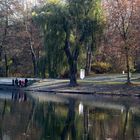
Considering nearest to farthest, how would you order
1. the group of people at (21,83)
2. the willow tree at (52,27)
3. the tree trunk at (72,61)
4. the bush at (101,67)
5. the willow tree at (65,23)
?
the willow tree at (65,23)
the willow tree at (52,27)
the tree trunk at (72,61)
the group of people at (21,83)
the bush at (101,67)

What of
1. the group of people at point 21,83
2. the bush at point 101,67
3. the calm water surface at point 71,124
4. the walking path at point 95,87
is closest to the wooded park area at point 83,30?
the walking path at point 95,87

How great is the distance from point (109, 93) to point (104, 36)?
7286 millimetres

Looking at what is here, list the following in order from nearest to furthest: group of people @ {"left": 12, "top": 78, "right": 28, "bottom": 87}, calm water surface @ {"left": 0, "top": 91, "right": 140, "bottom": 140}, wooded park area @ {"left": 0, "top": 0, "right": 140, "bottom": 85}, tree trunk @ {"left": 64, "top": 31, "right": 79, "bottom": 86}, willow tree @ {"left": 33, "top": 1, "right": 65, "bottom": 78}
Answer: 1. calm water surface @ {"left": 0, "top": 91, "right": 140, "bottom": 140}
2. wooded park area @ {"left": 0, "top": 0, "right": 140, "bottom": 85}
3. willow tree @ {"left": 33, "top": 1, "right": 65, "bottom": 78}
4. tree trunk @ {"left": 64, "top": 31, "right": 79, "bottom": 86}
5. group of people @ {"left": 12, "top": 78, "right": 28, "bottom": 87}

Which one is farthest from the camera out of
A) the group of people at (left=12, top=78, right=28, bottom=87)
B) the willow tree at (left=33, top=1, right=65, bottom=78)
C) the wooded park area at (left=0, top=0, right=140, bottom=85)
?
the group of people at (left=12, top=78, right=28, bottom=87)

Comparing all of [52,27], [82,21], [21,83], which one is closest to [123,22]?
[82,21]

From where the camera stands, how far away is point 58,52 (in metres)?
50.9

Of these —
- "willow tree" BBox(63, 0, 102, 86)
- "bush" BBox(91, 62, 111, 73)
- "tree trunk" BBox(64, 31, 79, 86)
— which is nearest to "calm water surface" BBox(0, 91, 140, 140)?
"willow tree" BBox(63, 0, 102, 86)

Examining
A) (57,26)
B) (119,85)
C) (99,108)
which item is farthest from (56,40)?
(99,108)

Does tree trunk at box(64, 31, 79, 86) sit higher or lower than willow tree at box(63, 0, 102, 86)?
lower

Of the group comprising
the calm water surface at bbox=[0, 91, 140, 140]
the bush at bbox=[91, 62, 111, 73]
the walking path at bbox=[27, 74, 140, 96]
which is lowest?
the calm water surface at bbox=[0, 91, 140, 140]

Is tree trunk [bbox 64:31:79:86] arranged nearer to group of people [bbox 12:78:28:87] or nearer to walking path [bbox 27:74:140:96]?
walking path [bbox 27:74:140:96]

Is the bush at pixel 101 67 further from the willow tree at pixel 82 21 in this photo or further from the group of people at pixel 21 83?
the willow tree at pixel 82 21

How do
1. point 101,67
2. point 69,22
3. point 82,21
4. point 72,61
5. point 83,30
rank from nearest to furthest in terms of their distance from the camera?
point 69,22
point 82,21
point 83,30
point 72,61
point 101,67

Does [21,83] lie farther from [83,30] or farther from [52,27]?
[83,30]
